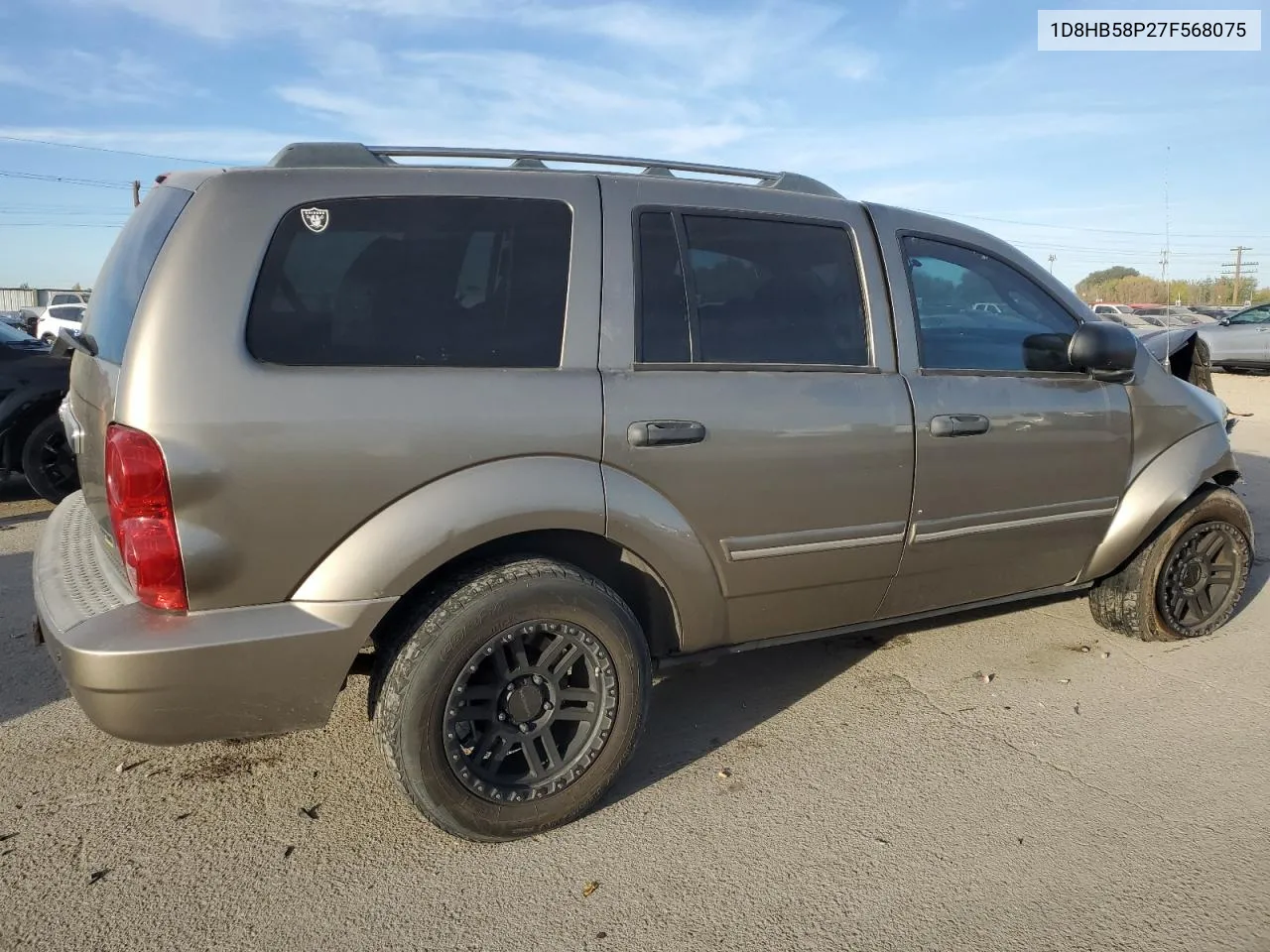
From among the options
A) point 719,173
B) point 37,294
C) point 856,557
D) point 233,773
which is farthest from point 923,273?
point 37,294

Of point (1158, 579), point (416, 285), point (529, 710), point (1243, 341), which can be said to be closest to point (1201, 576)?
point (1158, 579)

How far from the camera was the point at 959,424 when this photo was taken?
3295 mm

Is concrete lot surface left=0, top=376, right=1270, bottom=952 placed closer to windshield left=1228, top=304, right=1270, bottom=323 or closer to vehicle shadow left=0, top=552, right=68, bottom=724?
vehicle shadow left=0, top=552, right=68, bottom=724

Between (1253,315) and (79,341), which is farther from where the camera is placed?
(1253,315)

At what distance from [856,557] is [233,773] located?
224 centimetres

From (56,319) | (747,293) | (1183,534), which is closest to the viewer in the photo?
(747,293)

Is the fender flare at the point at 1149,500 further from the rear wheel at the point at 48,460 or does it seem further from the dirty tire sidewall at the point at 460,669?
the rear wheel at the point at 48,460

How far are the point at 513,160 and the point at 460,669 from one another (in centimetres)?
161

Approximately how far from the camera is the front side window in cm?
342

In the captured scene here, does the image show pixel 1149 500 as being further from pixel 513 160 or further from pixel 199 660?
pixel 199 660

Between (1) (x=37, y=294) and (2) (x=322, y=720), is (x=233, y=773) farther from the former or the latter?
(1) (x=37, y=294)

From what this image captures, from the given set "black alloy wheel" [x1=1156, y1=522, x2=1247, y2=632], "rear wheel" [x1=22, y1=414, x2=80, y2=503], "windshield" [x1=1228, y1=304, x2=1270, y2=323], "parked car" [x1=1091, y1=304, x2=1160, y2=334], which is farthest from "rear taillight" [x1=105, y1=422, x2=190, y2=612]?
"windshield" [x1=1228, y1=304, x2=1270, y2=323]

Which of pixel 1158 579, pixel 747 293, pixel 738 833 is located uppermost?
pixel 747 293

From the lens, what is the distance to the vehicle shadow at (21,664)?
349 centimetres
